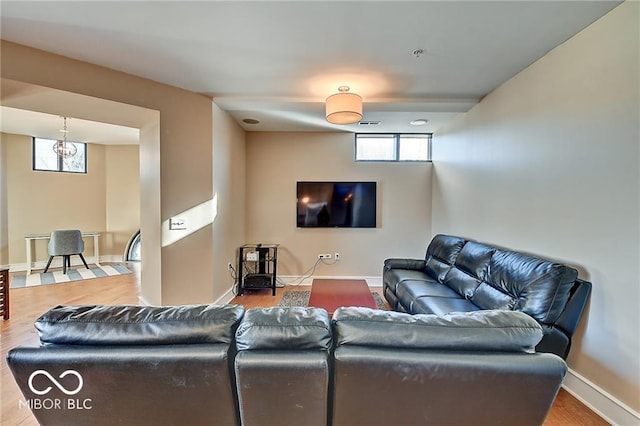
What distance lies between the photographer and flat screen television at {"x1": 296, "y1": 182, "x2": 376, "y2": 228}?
4.61 metres

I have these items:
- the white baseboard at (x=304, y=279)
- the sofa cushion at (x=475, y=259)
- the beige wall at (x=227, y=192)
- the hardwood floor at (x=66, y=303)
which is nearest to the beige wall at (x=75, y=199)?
the hardwood floor at (x=66, y=303)

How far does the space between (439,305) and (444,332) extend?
1537 mm

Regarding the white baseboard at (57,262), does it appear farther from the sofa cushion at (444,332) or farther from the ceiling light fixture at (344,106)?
the sofa cushion at (444,332)

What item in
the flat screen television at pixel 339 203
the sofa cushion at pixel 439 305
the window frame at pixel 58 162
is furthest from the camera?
the window frame at pixel 58 162

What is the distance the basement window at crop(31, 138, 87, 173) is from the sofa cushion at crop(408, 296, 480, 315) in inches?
289

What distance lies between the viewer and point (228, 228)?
390 cm

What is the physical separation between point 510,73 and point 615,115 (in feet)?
3.83

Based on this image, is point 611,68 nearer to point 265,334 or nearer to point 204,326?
point 265,334

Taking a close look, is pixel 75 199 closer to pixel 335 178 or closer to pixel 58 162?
pixel 58 162

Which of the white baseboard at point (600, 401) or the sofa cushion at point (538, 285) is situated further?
the sofa cushion at point (538, 285)

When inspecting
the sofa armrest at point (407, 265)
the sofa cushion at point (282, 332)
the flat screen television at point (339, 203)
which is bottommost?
→ the sofa armrest at point (407, 265)

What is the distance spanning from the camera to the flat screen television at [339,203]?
15.1ft

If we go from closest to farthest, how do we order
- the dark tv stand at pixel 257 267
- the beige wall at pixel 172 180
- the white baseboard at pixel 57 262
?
the beige wall at pixel 172 180
the dark tv stand at pixel 257 267
the white baseboard at pixel 57 262

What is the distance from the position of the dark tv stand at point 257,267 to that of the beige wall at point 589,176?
3.17 m
